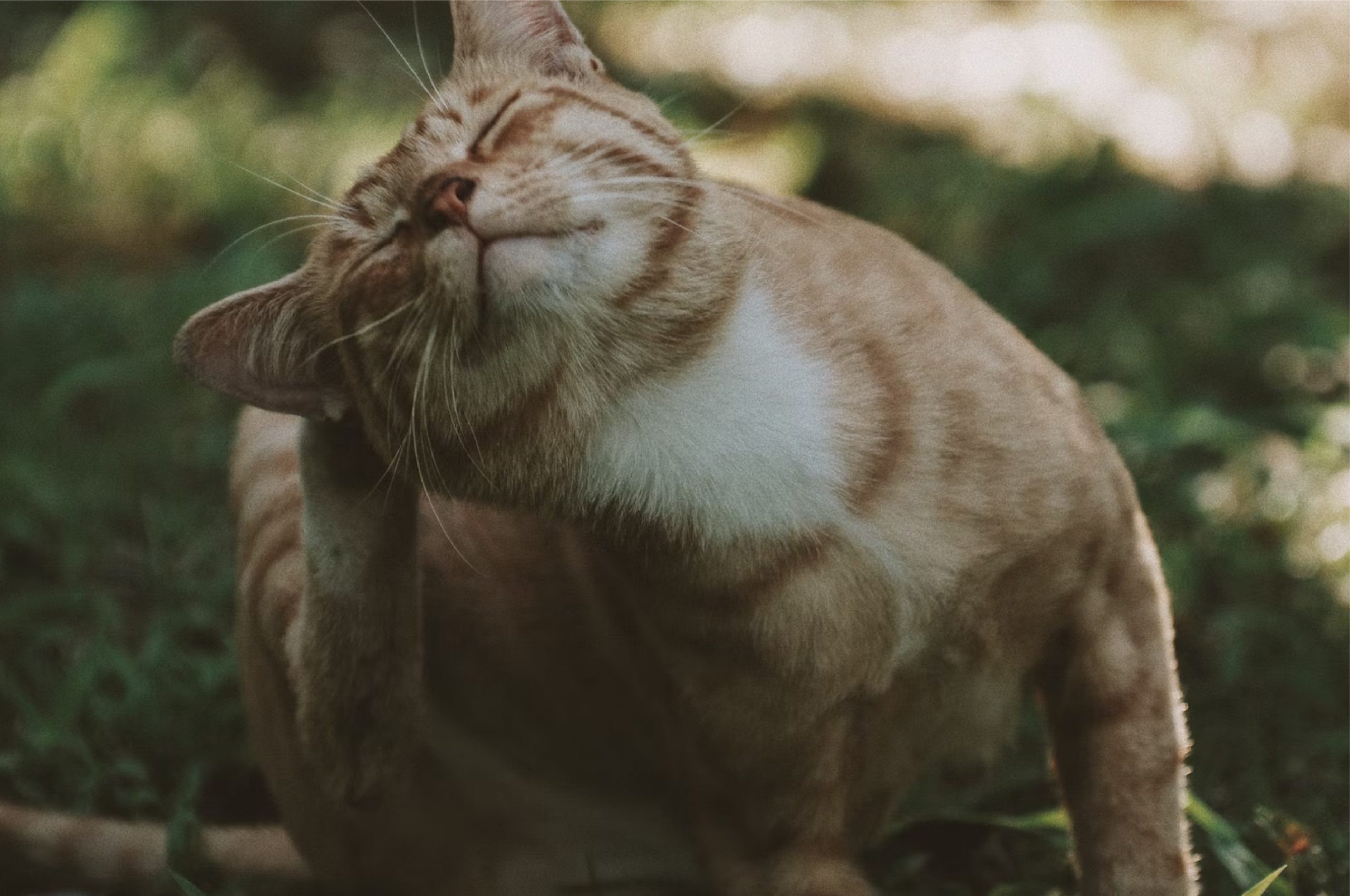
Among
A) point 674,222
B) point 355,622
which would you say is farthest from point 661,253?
point 355,622

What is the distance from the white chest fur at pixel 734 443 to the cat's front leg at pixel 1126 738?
0.51 m

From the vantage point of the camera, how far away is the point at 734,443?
218cm

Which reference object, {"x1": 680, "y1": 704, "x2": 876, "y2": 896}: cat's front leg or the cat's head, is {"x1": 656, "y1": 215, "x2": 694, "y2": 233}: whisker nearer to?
the cat's head

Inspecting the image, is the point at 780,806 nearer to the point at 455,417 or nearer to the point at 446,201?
the point at 455,417

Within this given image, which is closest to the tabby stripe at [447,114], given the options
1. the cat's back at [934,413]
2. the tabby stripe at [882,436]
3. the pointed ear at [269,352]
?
the pointed ear at [269,352]

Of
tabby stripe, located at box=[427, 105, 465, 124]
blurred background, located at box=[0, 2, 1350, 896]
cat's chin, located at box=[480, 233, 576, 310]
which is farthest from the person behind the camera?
blurred background, located at box=[0, 2, 1350, 896]

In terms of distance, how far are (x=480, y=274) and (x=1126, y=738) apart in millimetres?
1234

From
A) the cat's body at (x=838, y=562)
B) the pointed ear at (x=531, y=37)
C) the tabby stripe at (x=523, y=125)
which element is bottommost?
the cat's body at (x=838, y=562)

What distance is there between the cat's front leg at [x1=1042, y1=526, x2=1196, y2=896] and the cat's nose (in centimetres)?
113

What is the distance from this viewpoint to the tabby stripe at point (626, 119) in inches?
91.7

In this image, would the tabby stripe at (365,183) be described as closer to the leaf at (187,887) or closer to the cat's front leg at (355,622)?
the cat's front leg at (355,622)

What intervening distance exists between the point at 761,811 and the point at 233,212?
3574 mm

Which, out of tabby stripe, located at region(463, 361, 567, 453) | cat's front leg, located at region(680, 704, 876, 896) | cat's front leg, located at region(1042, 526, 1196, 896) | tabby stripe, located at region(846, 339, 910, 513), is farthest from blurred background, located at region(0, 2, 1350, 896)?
tabby stripe, located at region(846, 339, 910, 513)

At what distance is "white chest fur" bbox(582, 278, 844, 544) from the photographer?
213cm
